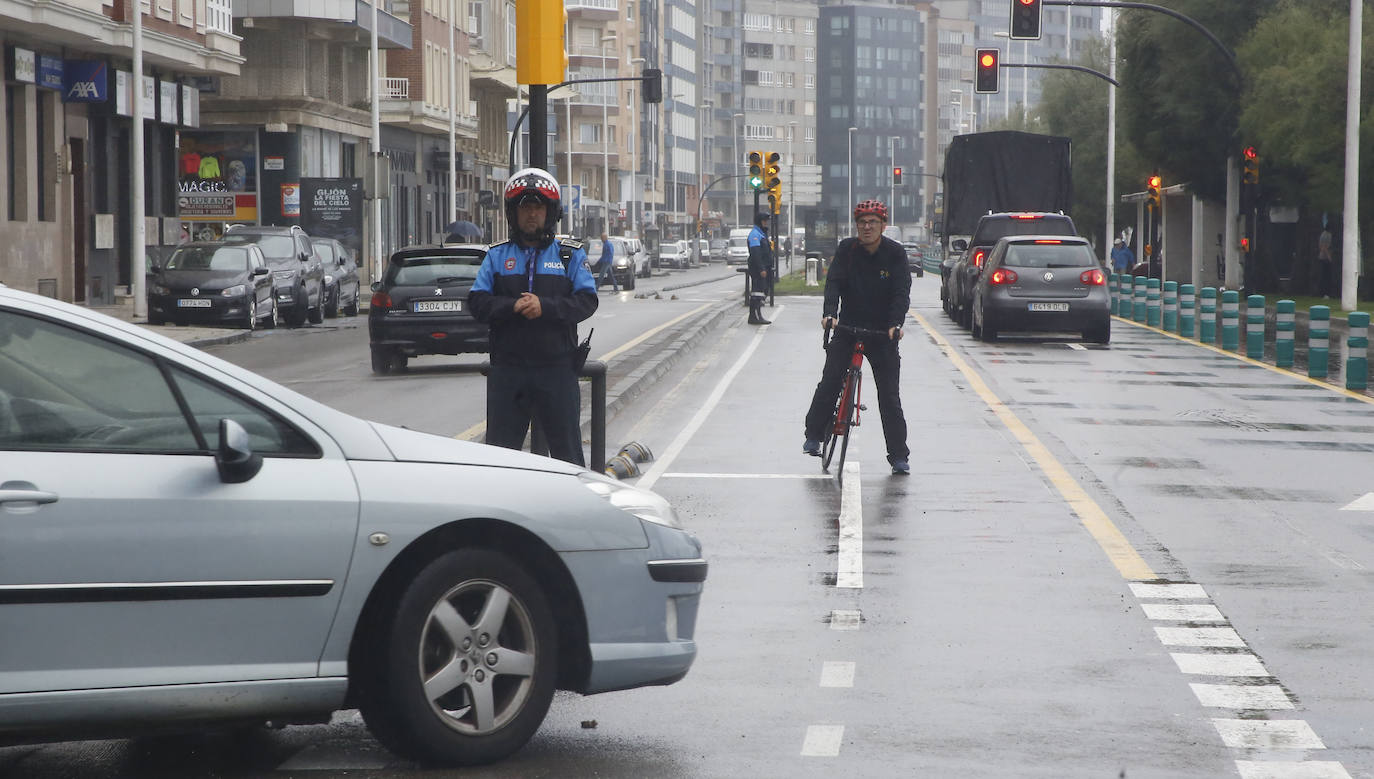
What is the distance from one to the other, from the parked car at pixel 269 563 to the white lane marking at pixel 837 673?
3.72ft

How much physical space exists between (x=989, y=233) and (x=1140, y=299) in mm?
5106

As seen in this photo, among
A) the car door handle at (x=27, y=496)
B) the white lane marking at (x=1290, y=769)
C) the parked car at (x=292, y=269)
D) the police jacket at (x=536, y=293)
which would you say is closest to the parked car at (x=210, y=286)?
the parked car at (x=292, y=269)

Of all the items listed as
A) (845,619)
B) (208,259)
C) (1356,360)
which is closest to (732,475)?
(845,619)

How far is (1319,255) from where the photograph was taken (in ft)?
179

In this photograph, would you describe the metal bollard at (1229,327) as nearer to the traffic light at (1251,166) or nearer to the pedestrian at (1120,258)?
the traffic light at (1251,166)

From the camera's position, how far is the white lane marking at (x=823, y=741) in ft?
19.9

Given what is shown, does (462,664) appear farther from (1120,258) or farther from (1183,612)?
(1120,258)

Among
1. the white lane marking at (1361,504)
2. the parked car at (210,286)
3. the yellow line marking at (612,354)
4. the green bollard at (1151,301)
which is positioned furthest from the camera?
the green bollard at (1151,301)

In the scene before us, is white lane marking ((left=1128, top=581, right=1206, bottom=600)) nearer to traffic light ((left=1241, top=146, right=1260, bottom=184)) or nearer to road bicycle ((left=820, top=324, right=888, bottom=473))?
road bicycle ((left=820, top=324, right=888, bottom=473))

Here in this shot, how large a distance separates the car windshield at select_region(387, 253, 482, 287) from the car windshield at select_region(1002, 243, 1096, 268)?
8.75m

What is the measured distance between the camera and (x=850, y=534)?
1077cm

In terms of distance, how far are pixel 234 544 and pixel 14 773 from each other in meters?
1.00

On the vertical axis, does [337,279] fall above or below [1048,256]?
below

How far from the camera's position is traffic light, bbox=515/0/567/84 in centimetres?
1239
